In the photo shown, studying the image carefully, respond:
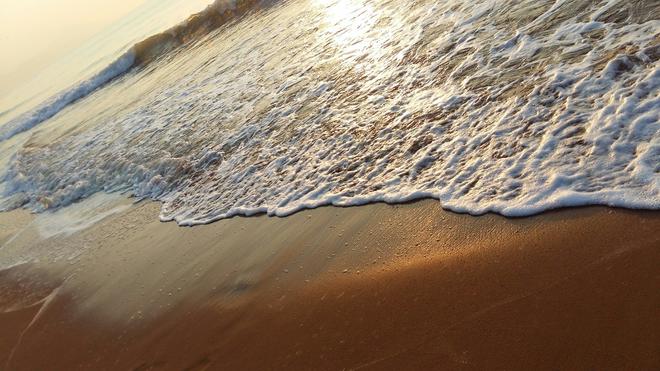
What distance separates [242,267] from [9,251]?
17.2 feet

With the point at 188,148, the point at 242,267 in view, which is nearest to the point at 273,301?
the point at 242,267

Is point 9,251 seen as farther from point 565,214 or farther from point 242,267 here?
point 565,214

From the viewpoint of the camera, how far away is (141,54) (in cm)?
2098

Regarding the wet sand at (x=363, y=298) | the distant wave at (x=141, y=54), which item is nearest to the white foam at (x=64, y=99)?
the distant wave at (x=141, y=54)

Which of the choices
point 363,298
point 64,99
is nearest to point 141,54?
point 64,99

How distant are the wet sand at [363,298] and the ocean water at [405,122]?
308mm

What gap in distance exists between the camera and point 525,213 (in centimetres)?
359

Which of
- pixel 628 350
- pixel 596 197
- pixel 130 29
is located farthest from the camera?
pixel 130 29

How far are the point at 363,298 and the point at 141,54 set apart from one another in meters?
20.2

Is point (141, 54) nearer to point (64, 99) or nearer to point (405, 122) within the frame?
point (64, 99)

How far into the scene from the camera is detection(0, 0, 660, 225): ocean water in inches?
155

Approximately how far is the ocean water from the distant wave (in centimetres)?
804

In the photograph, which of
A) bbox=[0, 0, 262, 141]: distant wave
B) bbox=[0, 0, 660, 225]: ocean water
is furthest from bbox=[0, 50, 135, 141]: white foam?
bbox=[0, 0, 660, 225]: ocean water

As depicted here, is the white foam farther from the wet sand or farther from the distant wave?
the wet sand
